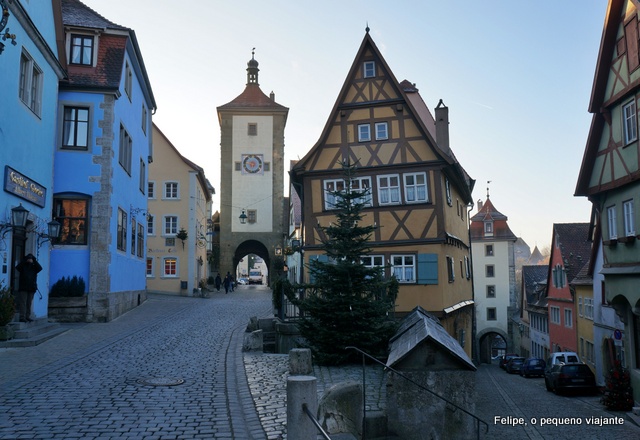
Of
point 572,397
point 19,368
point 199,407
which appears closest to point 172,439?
point 199,407

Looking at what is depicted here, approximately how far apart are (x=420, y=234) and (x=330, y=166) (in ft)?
15.1

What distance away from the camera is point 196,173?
147 feet

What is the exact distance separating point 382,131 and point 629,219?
9601mm

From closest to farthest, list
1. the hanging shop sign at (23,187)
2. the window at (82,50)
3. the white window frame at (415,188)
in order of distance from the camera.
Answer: the hanging shop sign at (23,187) → the window at (82,50) → the white window frame at (415,188)

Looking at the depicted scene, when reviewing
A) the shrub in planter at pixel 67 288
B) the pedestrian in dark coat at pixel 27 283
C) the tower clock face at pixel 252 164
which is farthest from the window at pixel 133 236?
the tower clock face at pixel 252 164

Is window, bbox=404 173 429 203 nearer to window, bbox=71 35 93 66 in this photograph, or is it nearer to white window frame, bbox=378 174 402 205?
white window frame, bbox=378 174 402 205

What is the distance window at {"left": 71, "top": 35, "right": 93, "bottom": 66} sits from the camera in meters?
22.4

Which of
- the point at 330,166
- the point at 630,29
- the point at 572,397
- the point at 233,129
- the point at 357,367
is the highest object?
the point at 233,129

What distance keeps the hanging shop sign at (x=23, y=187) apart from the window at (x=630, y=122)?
57.9 feet

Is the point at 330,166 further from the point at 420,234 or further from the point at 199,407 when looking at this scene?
the point at 199,407

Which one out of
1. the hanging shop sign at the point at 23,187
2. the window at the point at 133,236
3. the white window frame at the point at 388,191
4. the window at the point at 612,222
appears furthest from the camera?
the window at the point at 133,236

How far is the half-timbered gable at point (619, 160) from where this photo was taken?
19.2 m

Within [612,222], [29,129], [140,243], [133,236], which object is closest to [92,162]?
[29,129]

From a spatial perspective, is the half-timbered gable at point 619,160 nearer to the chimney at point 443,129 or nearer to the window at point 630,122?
the window at point 630,122
